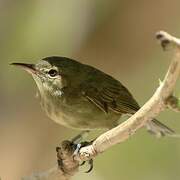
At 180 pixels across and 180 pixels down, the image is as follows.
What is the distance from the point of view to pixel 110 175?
4.64 meters

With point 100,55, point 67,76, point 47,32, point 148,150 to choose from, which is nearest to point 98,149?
point 67,76

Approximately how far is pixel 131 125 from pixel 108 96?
128 cm

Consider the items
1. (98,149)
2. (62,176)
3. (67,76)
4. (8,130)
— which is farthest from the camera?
(8,130)

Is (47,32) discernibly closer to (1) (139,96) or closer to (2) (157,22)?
(1) (139,96)

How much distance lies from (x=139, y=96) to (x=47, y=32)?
90cm

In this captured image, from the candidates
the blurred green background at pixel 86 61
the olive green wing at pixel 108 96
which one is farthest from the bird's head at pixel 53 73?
the blurred green background at pixel 86 61

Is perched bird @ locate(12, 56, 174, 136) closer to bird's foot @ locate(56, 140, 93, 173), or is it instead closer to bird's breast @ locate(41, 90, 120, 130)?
bird's breast @ locate(41, 90, 120, 130)

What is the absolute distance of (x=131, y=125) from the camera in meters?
2.32

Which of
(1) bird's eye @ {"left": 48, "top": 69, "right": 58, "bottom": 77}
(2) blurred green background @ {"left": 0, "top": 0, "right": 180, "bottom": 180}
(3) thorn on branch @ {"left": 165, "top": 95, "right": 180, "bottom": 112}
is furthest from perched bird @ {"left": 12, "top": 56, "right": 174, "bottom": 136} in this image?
(3) thorn on branch @ {"left": 165, "top": 95, "right": 180, "bottom": 112}

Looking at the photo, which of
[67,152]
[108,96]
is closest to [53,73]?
[108,96]

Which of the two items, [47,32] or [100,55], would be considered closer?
[47,32]

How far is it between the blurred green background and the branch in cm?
111

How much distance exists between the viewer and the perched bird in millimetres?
3398

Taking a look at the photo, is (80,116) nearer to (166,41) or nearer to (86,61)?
(166,41)
